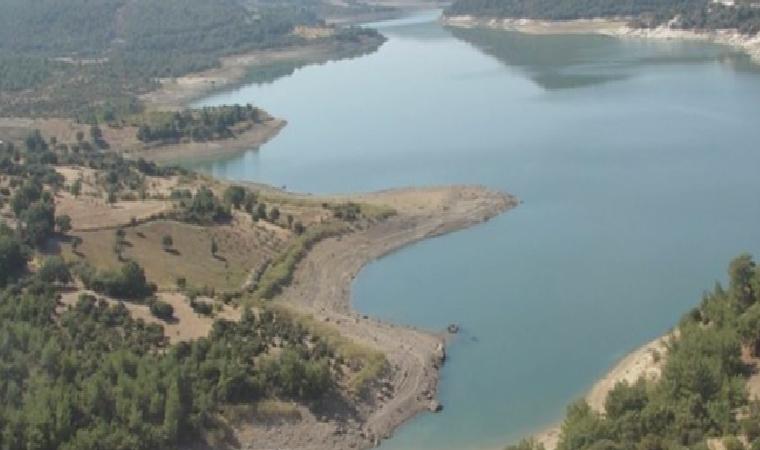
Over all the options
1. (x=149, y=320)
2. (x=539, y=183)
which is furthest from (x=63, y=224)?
(x=539, y=183)

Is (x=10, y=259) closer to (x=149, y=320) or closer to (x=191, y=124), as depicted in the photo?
(x=149, y=320)

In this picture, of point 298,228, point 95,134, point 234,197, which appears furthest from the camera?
point 95,134

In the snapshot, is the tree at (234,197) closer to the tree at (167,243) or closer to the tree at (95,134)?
the tree at (167,243)

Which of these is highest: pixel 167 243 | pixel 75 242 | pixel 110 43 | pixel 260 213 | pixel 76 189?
pixel 110 43

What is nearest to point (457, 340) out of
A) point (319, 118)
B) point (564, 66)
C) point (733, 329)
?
point (733, 329)

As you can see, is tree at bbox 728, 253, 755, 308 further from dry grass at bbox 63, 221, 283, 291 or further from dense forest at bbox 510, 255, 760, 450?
dry grass at bbox 63, 221, 283, 291

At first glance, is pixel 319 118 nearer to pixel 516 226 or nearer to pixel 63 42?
pixel 516 226
